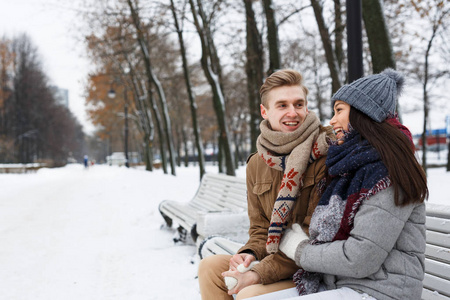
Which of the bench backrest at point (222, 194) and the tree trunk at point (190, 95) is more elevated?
the tree trunk at point (190, 95)

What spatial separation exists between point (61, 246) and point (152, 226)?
1.89 metres

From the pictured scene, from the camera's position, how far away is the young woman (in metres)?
1.70

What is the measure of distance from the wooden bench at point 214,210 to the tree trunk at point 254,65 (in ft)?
15.3

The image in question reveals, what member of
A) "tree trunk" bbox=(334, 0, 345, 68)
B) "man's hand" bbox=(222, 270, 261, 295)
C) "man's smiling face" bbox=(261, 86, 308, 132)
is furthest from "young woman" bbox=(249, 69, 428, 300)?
"tree trunk" bbox=(334, 0, 345, 68)

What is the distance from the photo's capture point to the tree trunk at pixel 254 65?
35.6 ft

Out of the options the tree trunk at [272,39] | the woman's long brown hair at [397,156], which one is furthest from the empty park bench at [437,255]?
the tree trunk at [272,39]

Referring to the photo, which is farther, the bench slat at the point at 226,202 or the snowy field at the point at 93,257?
the bench slat at the point at 226,202

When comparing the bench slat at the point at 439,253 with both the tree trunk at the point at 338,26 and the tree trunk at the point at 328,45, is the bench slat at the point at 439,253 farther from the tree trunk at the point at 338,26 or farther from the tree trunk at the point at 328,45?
the tree trunk at the point at 328,45

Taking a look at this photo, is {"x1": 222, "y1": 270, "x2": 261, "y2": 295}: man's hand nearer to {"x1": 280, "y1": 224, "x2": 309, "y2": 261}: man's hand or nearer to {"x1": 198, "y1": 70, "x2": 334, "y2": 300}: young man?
{"x1": 198, "y1": 70, "x2": 334, "y2": 300}: young man

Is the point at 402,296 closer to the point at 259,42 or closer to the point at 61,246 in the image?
the point at 61,246

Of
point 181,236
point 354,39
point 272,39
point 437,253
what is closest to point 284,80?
point 437,253

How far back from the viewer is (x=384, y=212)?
5.56 ft

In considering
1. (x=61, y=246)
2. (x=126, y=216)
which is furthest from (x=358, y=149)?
(x=126, y=216)

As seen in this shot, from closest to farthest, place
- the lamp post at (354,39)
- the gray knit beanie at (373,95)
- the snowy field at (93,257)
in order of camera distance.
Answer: the gray knit beanie at (373,95), the snowy field at (93,257), the lamp post at (354,39)
